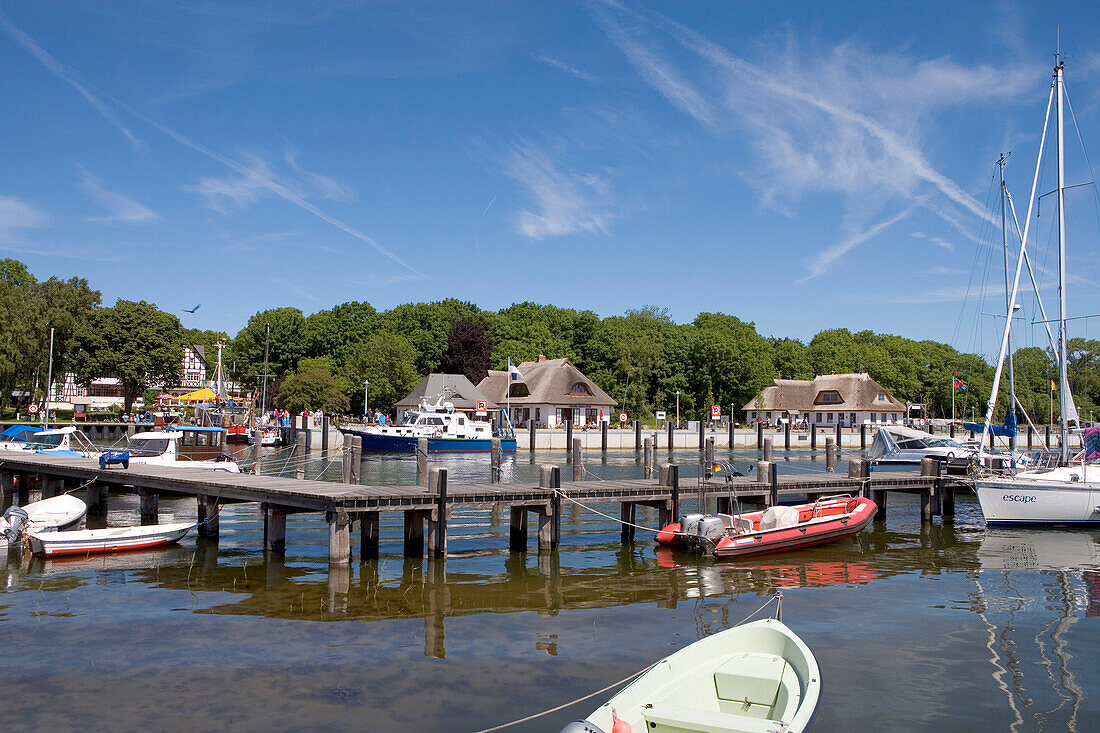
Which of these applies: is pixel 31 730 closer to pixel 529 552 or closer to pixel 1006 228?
pixel 529 552

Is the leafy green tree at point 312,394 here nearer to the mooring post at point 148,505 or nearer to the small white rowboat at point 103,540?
the mooring post at point 148,505

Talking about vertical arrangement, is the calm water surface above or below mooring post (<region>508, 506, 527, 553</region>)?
below

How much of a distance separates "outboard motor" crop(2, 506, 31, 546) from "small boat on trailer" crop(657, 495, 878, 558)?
1555 cm

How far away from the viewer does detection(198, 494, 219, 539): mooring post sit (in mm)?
21188

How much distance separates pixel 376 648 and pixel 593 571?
6.94 meters

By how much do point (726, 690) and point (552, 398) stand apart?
206 feet

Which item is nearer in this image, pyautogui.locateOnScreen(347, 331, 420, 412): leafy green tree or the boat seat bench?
the boat seat bench

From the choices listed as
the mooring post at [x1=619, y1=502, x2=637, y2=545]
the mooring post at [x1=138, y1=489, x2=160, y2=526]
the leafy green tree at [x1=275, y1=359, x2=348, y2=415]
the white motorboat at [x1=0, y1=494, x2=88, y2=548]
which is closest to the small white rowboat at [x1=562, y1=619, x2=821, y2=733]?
the mooring post at [x1=619, y1=502, x2=637, y2=545]

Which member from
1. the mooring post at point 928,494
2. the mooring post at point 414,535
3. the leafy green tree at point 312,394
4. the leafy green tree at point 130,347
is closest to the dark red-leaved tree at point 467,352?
the leafy green tree at point 312,394

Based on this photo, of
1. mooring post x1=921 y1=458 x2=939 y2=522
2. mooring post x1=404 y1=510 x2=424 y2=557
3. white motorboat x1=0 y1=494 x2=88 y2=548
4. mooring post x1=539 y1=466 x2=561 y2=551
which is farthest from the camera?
mooring post x1=921 y1=458 x2=939 y2=522

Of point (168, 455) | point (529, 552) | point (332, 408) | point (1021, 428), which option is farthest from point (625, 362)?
point (529, 552)

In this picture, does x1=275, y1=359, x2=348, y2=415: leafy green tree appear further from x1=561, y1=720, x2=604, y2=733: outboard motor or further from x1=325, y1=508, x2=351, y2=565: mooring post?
x1=561, y1=720, x2=604, y2=733: outboard motor

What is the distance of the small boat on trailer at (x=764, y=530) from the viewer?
19.5 meters

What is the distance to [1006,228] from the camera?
37656 mm
